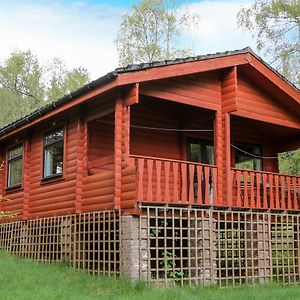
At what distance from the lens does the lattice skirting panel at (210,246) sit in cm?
1127

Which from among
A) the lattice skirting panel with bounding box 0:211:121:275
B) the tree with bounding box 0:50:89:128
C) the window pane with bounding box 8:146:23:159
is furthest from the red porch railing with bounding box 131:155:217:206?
the tree with bounding box 0:50:89:128

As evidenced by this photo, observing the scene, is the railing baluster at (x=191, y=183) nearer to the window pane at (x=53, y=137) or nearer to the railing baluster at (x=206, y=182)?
the railing baluster at (x=206, y=182)

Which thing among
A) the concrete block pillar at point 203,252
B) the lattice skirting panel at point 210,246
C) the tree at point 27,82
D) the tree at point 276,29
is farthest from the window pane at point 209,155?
the tree at point 27,82

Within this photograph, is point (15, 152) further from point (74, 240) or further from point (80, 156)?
point (74, 240)

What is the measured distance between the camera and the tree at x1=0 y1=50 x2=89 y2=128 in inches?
1527

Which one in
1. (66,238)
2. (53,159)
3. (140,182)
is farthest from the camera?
(53,159)

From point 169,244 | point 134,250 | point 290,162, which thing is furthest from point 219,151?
point 290,162

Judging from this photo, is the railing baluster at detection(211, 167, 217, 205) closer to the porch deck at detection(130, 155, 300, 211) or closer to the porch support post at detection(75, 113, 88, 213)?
the porch deck at detection(130, 155, 300, 211)

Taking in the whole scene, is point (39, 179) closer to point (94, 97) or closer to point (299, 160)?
point (94, 97)

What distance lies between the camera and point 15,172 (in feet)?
56.3

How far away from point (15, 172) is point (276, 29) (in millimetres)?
16487

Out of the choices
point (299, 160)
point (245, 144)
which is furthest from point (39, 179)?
point (299, 160)

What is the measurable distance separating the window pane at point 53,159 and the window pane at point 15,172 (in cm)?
184

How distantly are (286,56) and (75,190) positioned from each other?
17.5 metres
